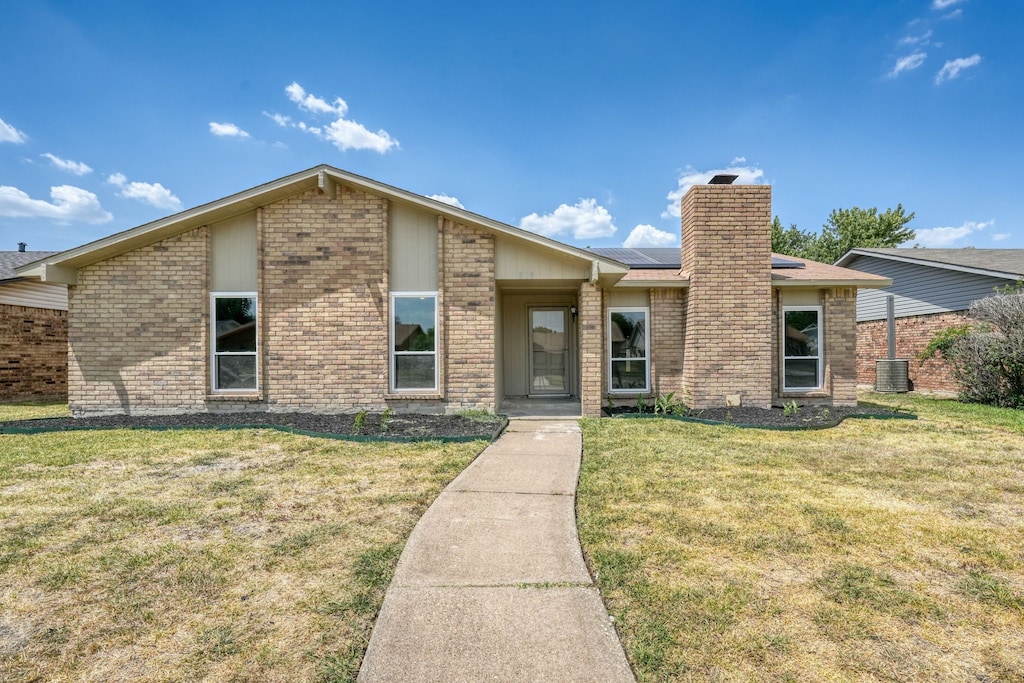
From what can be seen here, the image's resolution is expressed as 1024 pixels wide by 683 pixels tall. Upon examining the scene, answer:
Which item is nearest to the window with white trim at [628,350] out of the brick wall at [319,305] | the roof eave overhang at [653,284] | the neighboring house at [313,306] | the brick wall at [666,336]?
the brick wall at [666,336]

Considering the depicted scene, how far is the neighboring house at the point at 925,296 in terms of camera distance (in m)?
12.8

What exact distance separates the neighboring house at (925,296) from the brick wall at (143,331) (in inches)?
721

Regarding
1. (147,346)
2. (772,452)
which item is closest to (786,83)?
(772,452)

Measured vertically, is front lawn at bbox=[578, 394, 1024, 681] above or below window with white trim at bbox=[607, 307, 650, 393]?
below

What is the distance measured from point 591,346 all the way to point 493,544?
18.6 feet

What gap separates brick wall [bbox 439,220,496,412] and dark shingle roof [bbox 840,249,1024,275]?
543 inches

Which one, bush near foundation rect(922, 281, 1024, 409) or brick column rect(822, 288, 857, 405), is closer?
brick column rect(822, 288, 857, 405)

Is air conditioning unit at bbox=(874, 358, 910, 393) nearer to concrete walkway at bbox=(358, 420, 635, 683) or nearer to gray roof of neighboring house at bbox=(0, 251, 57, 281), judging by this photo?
concrete walkway at bbox=(358, 420, 635, 683)

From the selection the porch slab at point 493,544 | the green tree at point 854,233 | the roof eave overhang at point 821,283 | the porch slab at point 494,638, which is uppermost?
the green tree at point 854,233

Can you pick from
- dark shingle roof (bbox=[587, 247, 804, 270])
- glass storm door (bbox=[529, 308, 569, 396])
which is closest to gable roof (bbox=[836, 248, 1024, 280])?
dark shingle roof (bbox=[587, 247, 804, 270])

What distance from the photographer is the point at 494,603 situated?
8.40 feet

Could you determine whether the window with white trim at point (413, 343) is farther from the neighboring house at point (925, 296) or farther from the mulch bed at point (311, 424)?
the neighboring house at point (925, 296)

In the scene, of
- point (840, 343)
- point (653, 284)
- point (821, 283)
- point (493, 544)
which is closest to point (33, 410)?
point (493, 544)

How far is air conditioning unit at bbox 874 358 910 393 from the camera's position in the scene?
45.6 feet
